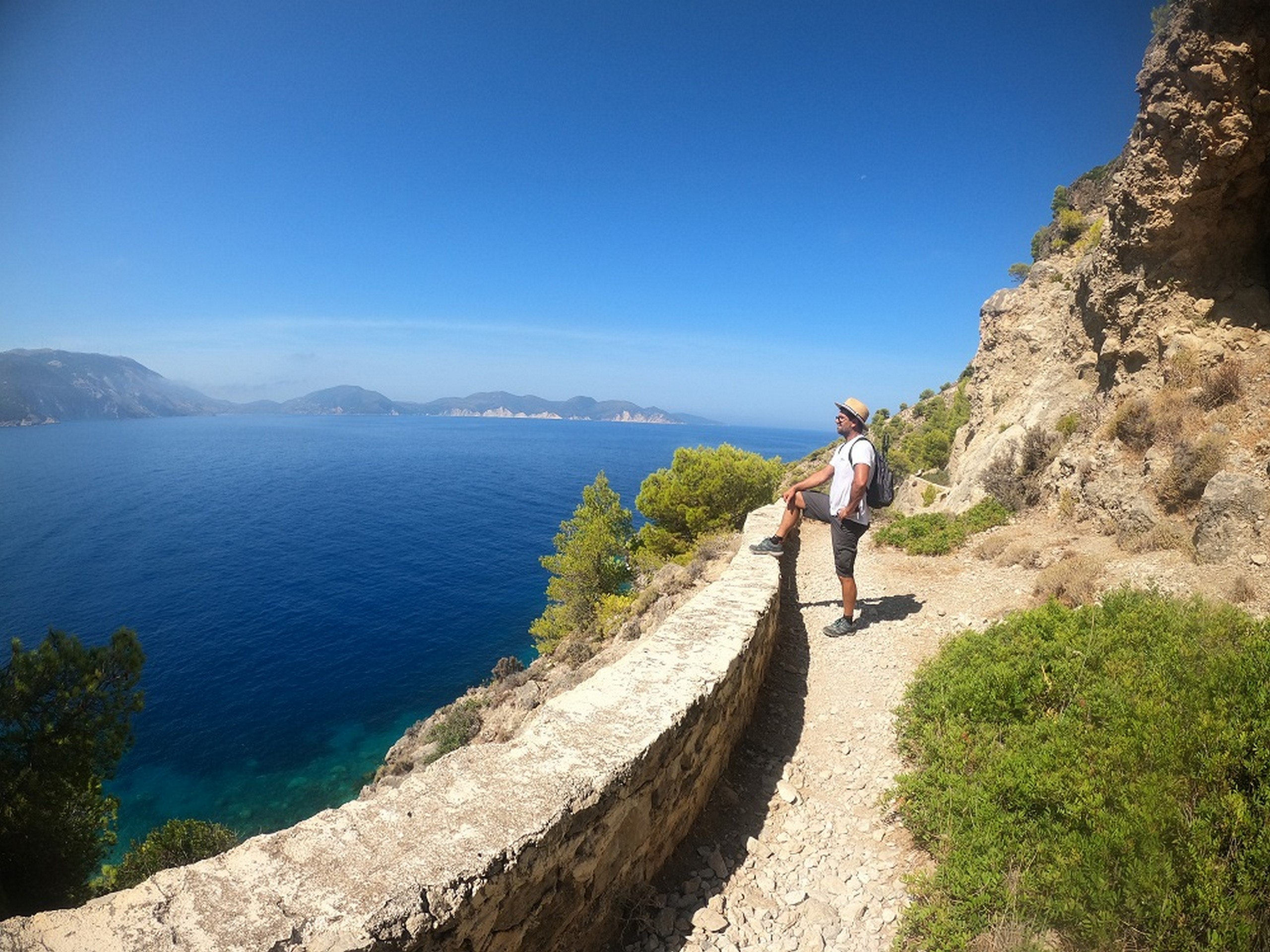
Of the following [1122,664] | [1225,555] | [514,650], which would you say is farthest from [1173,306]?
[514,650]

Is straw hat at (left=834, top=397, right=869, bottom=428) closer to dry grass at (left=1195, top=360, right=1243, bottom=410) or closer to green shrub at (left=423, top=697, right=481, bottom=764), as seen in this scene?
dry grass at (left=1195, top=360, right=1243, bottom=410)

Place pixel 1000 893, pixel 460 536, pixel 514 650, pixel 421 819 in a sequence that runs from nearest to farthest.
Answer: pixel 421 819 < pixel 1000 893 < pixel 514 650 < pixel 460 536

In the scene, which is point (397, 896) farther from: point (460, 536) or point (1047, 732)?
point (460, 536)

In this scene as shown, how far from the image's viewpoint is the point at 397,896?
7.07ft

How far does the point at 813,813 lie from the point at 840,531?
3.07m

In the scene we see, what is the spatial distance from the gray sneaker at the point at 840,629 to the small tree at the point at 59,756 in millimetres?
10129

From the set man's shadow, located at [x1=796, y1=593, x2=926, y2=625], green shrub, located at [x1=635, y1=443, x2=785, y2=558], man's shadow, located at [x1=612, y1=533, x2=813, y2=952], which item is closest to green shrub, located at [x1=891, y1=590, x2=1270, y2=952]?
man's shadow, located at [x1=612, y1=533, x2=813, y2=952]

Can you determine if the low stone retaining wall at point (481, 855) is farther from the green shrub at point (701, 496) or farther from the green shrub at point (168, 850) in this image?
the green shrub at point (701, 496)

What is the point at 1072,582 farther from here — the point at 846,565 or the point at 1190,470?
the point at 1190,470

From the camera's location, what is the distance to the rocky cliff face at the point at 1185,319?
7.27m

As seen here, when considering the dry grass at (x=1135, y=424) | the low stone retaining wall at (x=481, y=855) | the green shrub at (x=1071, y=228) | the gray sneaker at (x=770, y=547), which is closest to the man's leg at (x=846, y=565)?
the gray sneaker at (x=770, y=547)

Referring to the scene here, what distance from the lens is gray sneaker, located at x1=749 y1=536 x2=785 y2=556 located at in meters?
7.27

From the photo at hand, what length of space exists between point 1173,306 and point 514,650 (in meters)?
33.4

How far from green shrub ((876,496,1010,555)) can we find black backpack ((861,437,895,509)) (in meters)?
4.75
